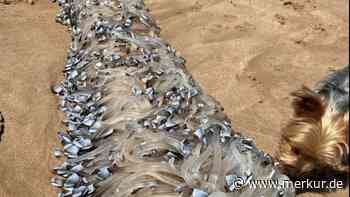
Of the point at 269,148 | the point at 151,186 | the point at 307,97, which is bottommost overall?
the point at 269,148

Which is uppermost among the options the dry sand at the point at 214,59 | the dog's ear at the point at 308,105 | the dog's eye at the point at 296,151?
the dog's ear at the point at 308,105

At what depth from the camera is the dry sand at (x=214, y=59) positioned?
409 centimetres

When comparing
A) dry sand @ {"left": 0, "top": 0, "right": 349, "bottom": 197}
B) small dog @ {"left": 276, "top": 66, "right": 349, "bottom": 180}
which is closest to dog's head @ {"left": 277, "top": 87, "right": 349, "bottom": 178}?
small dog @ {"left": 276, "top": 66, "right": 349, "bottom": 180}

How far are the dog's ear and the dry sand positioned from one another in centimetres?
97

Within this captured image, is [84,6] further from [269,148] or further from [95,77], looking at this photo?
[269,148]

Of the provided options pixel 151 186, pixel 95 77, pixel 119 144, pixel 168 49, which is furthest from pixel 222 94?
pixel 151 186

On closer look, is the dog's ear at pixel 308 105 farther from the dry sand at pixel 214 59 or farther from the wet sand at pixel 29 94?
the wet sand at pixel 29 94

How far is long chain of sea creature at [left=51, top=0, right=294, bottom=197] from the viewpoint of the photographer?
3232 millimetres

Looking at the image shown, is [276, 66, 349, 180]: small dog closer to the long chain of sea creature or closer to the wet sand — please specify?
the long chain of sea creature

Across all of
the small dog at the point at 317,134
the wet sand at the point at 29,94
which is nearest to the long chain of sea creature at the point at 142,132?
the wet sand at the point at 29,94

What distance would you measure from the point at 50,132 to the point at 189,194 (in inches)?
61.2

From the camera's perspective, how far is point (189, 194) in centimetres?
308

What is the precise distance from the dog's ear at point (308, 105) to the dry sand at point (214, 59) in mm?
969

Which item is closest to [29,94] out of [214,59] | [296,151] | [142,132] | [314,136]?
[142,132]
